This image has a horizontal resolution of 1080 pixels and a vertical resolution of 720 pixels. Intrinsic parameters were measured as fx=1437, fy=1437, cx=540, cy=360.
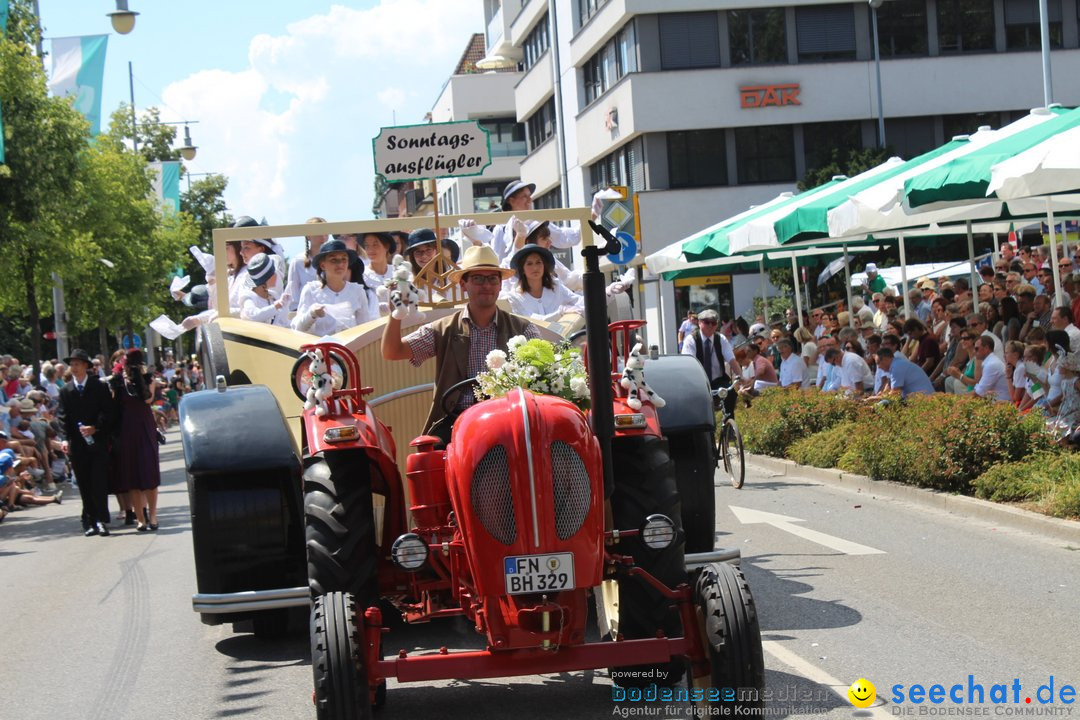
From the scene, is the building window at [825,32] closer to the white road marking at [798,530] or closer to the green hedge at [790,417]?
the green hedge at [790,417]

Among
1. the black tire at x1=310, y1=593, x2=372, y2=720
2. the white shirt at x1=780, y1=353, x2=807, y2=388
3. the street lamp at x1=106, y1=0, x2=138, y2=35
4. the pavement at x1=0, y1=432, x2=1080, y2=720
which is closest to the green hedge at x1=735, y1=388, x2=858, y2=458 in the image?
the white shirt at x1=780, y1=353, x2=807, y2=388

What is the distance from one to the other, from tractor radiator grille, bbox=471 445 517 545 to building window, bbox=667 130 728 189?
37.3 metres

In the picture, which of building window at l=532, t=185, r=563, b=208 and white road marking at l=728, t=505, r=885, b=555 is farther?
building window at l=532, t=185, r=563, b=208

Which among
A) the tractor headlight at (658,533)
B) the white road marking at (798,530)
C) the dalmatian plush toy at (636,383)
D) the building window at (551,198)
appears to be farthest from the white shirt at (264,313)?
the building window at (551,198)

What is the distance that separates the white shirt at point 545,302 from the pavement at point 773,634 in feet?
7.17

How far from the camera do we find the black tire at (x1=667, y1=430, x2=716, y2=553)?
26.6 feet

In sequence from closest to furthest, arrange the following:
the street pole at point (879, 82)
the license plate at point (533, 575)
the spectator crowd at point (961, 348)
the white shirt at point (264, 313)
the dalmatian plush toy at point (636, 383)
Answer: the license plate at point (533, 575)
the dalmatian plush toy at point (636, 383)
the white shirt at point (264, 313)
the spectator crowd at point (961, 348)
the street pole at point (879, 82)

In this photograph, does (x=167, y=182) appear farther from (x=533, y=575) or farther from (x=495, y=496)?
(x=533, y=575)

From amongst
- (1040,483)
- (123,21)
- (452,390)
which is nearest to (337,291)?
(452,390)

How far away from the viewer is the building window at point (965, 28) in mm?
42438

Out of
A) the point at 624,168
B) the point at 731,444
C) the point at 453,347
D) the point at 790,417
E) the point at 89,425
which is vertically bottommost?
the point at 731,444

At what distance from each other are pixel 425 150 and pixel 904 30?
120 feet

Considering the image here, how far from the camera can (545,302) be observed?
9805mm

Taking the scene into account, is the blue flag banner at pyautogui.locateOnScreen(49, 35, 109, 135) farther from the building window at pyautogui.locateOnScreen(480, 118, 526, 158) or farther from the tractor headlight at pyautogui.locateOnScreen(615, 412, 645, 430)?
the building window at pyautogui.locateOnScreen(480, 118, 526, 158)
